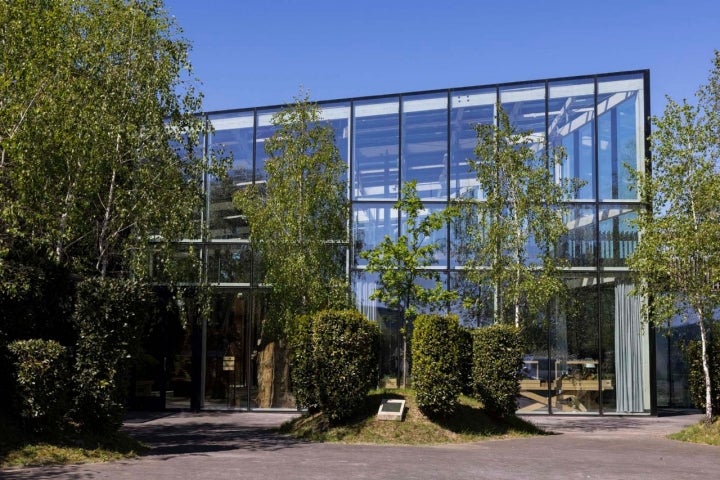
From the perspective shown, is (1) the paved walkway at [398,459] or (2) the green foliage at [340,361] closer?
(1) the paved walkway at [398,459]

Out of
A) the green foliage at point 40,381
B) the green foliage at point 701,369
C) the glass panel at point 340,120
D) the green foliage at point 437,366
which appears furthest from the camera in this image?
the glass panel at point 340,120

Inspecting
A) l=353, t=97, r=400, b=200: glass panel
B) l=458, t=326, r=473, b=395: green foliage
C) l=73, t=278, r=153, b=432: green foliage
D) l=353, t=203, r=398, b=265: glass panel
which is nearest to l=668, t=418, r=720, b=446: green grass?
l=458, t=326, r=473, b=395: green foliage

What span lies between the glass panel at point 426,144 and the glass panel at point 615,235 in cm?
477

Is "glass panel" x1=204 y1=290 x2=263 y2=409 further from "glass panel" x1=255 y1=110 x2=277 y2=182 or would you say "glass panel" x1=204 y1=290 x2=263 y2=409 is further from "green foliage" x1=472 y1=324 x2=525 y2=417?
"green foliage" x1=472 y1=324 x2=525 y2=417

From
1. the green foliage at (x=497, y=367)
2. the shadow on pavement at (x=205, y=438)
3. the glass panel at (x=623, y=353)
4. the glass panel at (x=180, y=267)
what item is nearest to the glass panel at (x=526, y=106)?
the glass panel at (x=623, y=353)

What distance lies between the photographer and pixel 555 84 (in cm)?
2708

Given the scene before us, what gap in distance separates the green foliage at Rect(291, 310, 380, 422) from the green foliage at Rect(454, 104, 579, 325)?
4.65 meters

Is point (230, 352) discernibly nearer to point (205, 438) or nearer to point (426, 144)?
point (205, 438)

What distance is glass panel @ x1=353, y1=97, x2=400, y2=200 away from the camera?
89.0 ft

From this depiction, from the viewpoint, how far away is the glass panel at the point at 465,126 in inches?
1056

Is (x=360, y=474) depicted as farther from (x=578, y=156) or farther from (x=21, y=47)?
(x=578, y=156)

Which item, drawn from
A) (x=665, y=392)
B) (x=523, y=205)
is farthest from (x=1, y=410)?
(x=665, y=392)

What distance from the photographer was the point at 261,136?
28047 millimetres

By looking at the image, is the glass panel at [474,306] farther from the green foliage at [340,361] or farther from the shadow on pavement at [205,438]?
the shadow on pavement at [205,438]
